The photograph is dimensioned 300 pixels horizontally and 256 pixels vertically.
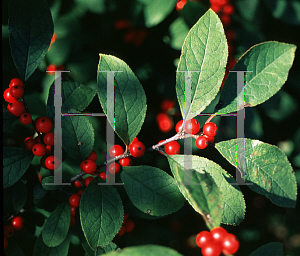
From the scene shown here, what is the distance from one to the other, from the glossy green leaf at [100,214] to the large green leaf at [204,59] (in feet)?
1.37

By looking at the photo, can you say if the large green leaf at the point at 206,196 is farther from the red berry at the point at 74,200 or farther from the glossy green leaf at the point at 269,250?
the red berry at the point at 74,200

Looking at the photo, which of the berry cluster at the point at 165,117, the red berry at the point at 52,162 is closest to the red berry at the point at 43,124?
the red berry at the point at 52,162

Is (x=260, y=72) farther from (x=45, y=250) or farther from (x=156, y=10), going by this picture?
(x=45, y=250)

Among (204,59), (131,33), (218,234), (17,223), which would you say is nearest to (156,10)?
(131,33)

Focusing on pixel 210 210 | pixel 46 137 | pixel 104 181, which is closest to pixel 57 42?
pixel 46 137

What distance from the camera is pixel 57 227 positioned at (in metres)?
1.02

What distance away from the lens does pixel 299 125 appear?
1797mm

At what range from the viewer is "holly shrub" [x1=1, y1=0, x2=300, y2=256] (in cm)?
83

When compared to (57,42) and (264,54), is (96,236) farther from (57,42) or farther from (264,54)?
(57,42)

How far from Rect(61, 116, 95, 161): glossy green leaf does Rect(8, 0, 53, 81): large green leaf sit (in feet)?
0.78

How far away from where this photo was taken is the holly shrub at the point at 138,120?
83 centimetres

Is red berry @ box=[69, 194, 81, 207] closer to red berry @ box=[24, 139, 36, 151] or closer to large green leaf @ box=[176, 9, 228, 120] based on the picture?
red berry @ box=[24, 139, 36, 151]

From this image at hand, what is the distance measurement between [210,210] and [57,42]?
1.44 m

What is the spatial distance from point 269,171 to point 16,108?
940 millimetres
